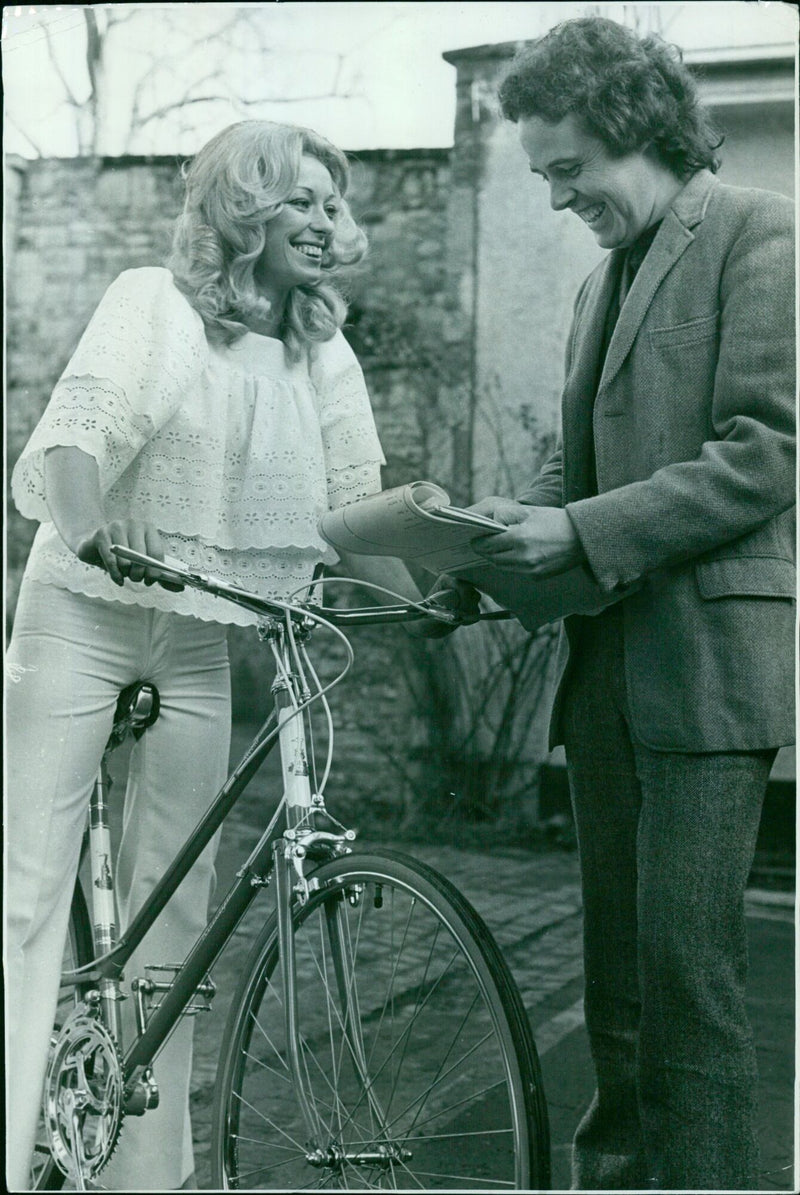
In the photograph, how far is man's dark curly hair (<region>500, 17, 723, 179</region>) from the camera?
2.43m

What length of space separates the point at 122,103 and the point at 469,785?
80.8 inches

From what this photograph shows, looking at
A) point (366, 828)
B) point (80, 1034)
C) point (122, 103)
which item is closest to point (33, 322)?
point (122, 103)

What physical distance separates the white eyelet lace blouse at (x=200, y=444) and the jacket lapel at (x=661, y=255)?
0.72 metres

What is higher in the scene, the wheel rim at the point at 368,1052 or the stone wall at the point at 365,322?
the stone wall at the point at 365,322

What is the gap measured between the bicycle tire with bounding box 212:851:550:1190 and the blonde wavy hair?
119 centimetres

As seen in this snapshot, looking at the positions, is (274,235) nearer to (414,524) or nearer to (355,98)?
(355,98)

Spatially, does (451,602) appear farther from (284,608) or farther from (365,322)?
(365,322)

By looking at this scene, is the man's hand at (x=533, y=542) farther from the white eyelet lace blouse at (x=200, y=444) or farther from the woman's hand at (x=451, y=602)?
the white eyelet lace blouse at (x=200, y=444)

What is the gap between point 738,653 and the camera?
2.34 meters

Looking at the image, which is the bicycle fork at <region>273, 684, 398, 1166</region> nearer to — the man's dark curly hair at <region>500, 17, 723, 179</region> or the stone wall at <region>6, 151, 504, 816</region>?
the stone wall at <region>6, 151, 504, 816</region>

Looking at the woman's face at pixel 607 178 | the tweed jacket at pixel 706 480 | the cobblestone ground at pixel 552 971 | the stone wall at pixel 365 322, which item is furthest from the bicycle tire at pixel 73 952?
the woman's face at pixel 607 178

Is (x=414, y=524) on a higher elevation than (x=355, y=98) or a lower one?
lower

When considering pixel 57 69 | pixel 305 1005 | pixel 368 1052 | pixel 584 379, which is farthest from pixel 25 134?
pixel 368 1052

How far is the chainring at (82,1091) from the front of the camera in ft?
8.78
